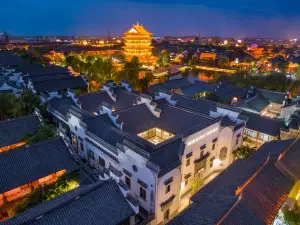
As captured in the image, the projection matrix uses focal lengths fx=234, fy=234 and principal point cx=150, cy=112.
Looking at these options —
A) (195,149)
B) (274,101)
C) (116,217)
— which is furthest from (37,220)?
(274,101)

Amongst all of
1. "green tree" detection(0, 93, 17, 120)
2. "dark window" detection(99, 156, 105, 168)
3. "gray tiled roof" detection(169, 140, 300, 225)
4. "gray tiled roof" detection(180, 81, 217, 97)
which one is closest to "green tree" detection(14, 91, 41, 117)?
"green tree" detection(0, 93, 17, 120)

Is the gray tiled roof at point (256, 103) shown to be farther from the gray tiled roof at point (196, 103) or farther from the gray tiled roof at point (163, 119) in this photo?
the gray tiled roof at point (163, 119)

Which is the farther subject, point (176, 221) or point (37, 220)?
point (176, 221)

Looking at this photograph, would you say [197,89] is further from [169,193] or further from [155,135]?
[169,193]

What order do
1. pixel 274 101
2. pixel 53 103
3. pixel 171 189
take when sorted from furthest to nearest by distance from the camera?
pixel 274 101 → pixel 53 103 → pixel 171 189

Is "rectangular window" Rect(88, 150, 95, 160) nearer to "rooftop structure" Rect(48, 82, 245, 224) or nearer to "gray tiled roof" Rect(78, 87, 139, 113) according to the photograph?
"rooftop structure" Rect(48, 82, 245, 224)

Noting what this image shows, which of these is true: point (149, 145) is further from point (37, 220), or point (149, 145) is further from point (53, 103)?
point (53, 103)
